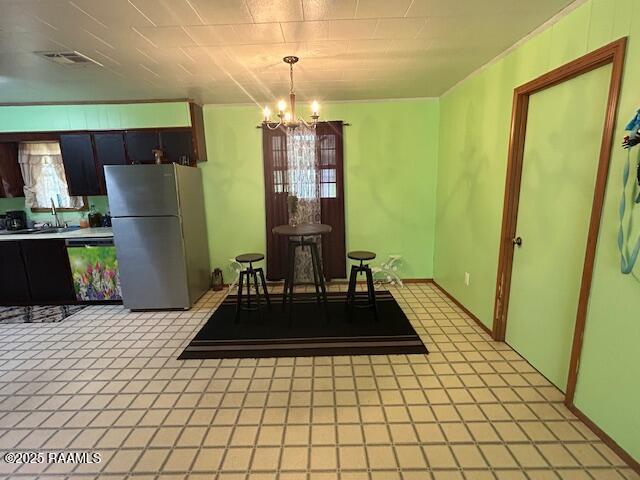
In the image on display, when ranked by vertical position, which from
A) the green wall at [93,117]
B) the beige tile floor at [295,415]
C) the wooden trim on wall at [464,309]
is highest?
the green wall at [93,117]

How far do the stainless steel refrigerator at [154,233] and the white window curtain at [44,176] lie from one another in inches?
52.1

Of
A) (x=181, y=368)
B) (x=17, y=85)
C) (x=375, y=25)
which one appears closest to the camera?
(x=375, y=25)

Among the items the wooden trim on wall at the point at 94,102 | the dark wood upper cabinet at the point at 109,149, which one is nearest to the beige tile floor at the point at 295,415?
the dark wood upper cabinet at the point at 109,149

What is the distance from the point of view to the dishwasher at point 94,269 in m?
3.61

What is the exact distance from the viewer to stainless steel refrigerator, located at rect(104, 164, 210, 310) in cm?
330

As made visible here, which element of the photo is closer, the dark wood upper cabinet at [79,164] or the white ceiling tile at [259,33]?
the white ceiling tile at [259,33]

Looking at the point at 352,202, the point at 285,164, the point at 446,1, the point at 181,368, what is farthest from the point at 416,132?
the point at 181,368

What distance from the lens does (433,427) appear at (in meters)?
1.83

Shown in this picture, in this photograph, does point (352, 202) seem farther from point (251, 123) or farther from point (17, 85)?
point (17, 85)

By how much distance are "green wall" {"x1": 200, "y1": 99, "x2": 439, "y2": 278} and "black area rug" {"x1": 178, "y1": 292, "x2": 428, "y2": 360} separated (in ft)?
3.40

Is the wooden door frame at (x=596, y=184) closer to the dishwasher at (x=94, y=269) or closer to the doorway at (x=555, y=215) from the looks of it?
the doorway at (x=555, y=215)

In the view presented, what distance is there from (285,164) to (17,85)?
9.10ft

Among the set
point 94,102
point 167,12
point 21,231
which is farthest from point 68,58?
point 21,231

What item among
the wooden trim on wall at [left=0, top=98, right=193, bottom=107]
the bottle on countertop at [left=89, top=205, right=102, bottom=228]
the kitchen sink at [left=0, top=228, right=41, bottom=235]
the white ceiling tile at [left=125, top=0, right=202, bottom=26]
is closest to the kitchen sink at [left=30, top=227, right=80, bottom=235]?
the kitchen sink at [left=0, top=228, right=41, bottom=235]
